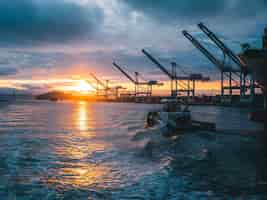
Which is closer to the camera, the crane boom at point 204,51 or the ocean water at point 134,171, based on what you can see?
the ocean water at point 134,171

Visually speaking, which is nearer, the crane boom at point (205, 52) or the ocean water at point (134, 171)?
the ocean water at point (134, 171)

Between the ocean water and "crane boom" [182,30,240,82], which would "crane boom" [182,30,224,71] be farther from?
the ocean water

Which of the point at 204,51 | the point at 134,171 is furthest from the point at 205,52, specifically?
the point at 134,171

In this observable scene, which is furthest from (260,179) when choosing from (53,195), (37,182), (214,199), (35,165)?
(35,165)

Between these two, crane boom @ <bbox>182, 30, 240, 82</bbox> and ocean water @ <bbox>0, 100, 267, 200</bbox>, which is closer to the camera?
ocean water @ <bbox>0, 100, 267, 200</bbox>

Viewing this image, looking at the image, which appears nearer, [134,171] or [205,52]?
[134,171]

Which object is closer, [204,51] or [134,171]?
[134,171]

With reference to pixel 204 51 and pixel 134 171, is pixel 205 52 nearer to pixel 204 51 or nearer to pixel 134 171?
pixel 204 51

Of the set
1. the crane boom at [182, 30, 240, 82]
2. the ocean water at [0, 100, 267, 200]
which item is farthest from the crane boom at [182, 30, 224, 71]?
the ocean water at [0, 100, 267, 200]

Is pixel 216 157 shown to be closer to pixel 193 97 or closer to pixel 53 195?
pixel 53 195

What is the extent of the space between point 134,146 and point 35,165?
31.6 ft

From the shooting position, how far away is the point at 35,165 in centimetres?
1672

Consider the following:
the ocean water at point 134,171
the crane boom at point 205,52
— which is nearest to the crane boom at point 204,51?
the crane boom at point 205,52

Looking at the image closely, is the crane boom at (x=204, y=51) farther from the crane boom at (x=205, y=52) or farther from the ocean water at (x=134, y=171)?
the ocean water at (x=134, y=171)
